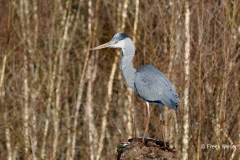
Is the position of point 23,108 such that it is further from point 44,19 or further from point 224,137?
point 224,137

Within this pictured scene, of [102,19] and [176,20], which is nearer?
[176,20]

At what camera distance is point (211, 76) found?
1038cm

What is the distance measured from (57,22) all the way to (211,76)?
19.3ft

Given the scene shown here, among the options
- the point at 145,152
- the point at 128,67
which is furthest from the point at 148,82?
the point at 145,152

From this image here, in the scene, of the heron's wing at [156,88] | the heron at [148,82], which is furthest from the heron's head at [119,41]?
the heron's wing at [156,88]

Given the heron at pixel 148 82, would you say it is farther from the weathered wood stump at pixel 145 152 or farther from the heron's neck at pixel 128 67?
the weathered wood stump at pixel 145 152

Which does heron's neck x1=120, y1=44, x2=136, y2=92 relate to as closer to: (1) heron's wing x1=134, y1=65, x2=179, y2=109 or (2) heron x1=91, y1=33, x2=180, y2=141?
(2) heron x1=91, y1=33, x2=180, y2=141

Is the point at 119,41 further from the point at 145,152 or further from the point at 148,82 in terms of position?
the point at 145,152

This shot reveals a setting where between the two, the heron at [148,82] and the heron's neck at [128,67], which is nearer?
the heron at [148,82]

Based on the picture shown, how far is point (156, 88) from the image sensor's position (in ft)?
24.6

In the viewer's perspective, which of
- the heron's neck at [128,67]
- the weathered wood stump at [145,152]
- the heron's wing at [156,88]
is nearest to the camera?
the weathered wood stump at [145,152]

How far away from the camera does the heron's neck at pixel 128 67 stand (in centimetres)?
783

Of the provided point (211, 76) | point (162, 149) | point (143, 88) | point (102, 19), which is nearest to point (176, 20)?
point (211, 76)

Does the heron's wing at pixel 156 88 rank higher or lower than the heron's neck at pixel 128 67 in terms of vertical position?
lower
